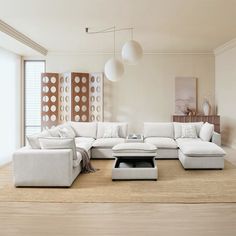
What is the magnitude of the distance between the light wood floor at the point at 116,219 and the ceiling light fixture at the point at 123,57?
2613mm

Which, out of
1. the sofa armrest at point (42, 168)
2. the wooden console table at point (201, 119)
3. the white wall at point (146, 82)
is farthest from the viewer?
the white wall at point (146, 82)

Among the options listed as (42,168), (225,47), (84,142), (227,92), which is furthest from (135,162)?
(225,47)

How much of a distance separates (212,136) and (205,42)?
2573 millimetres

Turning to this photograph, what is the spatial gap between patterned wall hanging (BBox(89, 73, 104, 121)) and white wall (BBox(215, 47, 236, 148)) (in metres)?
3.40

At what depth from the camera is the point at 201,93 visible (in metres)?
9.41

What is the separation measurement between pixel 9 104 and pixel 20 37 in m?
2.10

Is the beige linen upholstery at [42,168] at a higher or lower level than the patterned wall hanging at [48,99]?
lower

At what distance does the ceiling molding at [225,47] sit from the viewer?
7725 millimetres

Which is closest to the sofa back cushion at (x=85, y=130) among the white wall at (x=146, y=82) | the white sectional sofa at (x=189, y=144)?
the white sectional sofa at (x=189, y=144)

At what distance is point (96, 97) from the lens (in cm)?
923

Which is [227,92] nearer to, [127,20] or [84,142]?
[127,20]

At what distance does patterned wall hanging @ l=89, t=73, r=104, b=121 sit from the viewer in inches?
361

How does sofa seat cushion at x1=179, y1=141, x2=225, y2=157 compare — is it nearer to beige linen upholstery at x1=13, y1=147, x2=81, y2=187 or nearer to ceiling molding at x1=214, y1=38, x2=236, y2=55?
beige linen upholstery at x1=13, y1=147, x2=81, y2=187

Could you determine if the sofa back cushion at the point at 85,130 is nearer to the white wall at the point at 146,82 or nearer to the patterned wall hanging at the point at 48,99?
the patterned wall hanging at the point at 48,99
